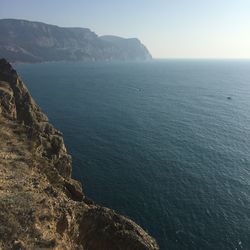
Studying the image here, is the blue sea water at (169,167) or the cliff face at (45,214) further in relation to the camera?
the blue sea water at (169,167)

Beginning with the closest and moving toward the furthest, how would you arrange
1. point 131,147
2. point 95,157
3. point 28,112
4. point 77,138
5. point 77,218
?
1. point 77,218
2. point 28,112
3. point 95,157
4. point 131,147
5. point 77,138

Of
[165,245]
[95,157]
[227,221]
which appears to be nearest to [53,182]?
[165,245]

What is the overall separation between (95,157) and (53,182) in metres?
47.5

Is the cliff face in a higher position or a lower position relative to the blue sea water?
higher

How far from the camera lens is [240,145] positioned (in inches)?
4409

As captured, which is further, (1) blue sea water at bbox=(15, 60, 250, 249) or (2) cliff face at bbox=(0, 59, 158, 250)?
(1) blue sea water at bbox=(15, 60, 250, 249)

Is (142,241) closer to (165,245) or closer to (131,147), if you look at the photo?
(165,245)

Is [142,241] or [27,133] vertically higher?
[27,133]

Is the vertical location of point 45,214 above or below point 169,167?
above

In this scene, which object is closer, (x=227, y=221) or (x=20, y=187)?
(x=20, y=187)

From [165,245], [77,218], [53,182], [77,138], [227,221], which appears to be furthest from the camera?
[77,138]

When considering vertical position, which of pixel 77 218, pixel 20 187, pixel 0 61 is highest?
pixel 0 61

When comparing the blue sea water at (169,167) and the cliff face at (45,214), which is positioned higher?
the cliff face at (45,214)

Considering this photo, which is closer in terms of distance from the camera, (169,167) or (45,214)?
(45,214)
